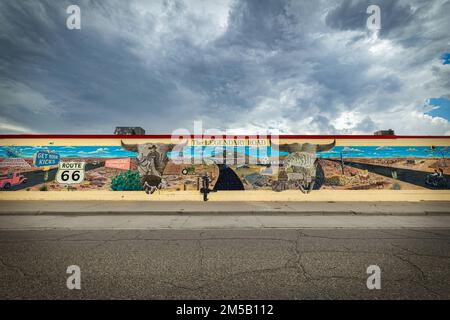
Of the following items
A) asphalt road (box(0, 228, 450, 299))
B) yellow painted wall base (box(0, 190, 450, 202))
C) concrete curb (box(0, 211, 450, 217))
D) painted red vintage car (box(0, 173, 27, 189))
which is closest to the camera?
asphalt road (box(0, 228, 450, 299))

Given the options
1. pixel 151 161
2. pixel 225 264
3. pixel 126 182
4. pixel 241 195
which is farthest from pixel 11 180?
pixel 225 264

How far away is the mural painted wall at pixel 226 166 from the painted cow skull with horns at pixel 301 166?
55 millimetres

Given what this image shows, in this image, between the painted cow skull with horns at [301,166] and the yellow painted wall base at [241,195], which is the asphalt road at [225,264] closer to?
the yellow painted wall base at [241,195]

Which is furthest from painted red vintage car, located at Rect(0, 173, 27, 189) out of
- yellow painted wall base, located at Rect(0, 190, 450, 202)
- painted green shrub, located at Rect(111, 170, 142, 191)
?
painted green shrub, located at Rect(111, 170, 142, 191)

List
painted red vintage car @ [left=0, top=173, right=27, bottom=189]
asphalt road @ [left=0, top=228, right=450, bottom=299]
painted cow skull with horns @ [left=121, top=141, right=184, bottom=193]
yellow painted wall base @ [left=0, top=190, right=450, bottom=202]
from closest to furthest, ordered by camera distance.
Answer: asphalt road @ [left=0, top=228, right=450, bottom=299] → yellow painted wall base @ [left=0, top=190, right=450, bottom=202] → painted red vintage car @ [left=0, top=173, right=27, bottom=189] → painted cow skull with horns @ [left=121, top=141, right=184, bottom=193]

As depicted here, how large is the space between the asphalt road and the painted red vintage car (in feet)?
27.6

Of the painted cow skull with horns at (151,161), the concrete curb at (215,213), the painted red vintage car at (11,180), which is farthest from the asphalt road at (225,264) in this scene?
the painted red vintage car at (11,180)

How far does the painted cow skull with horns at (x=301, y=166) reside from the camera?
12133mm

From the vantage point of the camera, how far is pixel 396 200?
12.0 m

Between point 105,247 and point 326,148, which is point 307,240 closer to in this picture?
point 105,247

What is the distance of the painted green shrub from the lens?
39.9 ft

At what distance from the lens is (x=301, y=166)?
12312 mm

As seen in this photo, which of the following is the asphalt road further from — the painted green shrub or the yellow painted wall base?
the painted green shrub

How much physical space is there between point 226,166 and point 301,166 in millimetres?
4346
